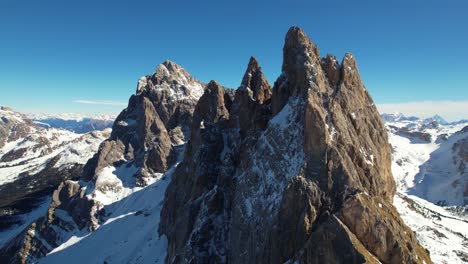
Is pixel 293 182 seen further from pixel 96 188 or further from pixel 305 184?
pixel 96 188

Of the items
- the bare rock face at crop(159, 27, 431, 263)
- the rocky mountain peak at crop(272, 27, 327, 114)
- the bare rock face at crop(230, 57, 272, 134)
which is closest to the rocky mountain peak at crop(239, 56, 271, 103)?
the bare rock face at crop(230, 57, 272, 134)

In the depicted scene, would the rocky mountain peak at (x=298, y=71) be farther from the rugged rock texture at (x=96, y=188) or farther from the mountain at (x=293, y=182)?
the rugged rock texture at (x=96, y=188)

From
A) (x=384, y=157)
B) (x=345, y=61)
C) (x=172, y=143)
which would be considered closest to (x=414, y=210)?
(x=384, y=157)

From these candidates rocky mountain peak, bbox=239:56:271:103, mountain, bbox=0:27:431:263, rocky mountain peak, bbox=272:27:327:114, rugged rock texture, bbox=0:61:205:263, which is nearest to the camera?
mountain, bbox=0:27:431:263

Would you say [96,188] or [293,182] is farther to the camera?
[96,188]

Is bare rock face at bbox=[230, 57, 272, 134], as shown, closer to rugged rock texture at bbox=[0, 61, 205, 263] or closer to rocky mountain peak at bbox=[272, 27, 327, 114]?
rocky mountain peak at bbox=[272, 27, 327, 114]

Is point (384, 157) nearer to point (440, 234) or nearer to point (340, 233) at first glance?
point (340, 233)

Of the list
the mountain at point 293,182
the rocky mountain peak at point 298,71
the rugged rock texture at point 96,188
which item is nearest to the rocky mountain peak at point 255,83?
the mountain at point 293,182

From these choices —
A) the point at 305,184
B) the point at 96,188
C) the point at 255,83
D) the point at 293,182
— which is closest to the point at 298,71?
the point at 293,182

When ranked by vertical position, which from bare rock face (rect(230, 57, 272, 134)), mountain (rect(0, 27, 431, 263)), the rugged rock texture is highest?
bare rock face (rect(230, 57, 272, 134))
